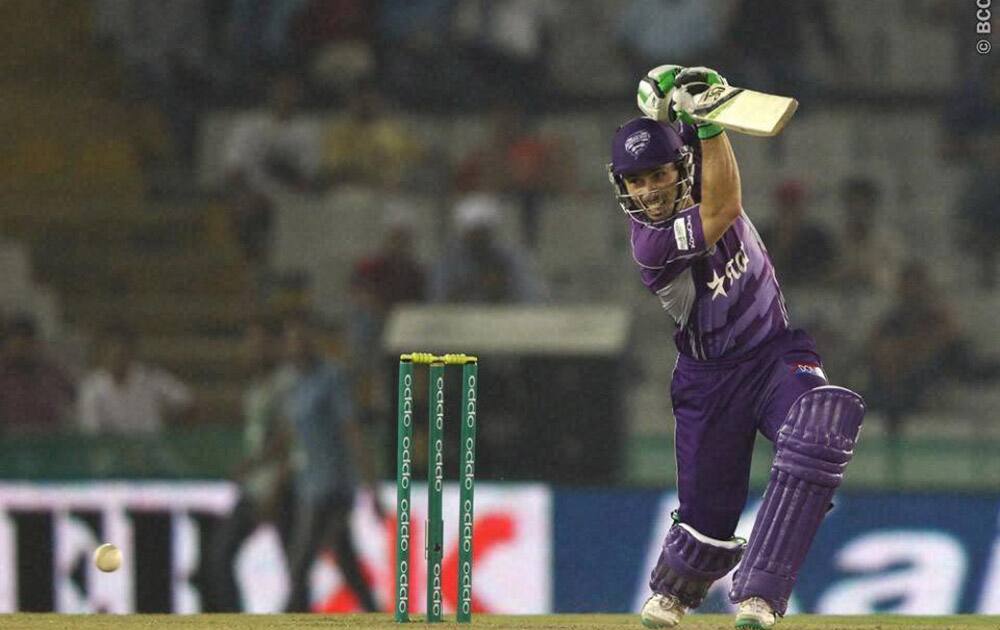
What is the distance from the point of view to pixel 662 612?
592 centimetres

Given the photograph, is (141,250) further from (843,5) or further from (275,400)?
(843,5)

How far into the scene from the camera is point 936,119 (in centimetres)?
1320

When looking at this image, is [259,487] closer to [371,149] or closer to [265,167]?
[265,167]

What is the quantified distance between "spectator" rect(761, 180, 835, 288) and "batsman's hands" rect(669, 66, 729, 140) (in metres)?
6.09

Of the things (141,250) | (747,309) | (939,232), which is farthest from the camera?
(141,250)

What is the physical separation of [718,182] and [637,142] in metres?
0.25

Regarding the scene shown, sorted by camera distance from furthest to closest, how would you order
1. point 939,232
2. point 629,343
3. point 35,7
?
point 35,7
point 939,232
point 629,343

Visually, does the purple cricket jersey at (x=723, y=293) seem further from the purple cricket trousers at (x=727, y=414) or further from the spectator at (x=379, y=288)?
the spectator at (x=379, y=288)

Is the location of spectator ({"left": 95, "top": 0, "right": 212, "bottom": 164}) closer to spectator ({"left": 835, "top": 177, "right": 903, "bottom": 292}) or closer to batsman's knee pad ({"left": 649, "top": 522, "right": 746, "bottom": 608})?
spectator ({"left": 835, "top": 177, "right": 903, "bottom": 292})

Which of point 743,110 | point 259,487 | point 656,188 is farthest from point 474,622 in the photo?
point 259,487

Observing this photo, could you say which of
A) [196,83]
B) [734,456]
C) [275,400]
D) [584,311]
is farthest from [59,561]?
[734,456]

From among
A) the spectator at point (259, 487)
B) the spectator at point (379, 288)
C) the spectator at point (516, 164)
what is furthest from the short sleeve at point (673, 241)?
the spectator at point (516, 164)

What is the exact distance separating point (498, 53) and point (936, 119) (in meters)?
2.79

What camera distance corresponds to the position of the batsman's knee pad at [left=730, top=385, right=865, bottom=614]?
17.6 ft
